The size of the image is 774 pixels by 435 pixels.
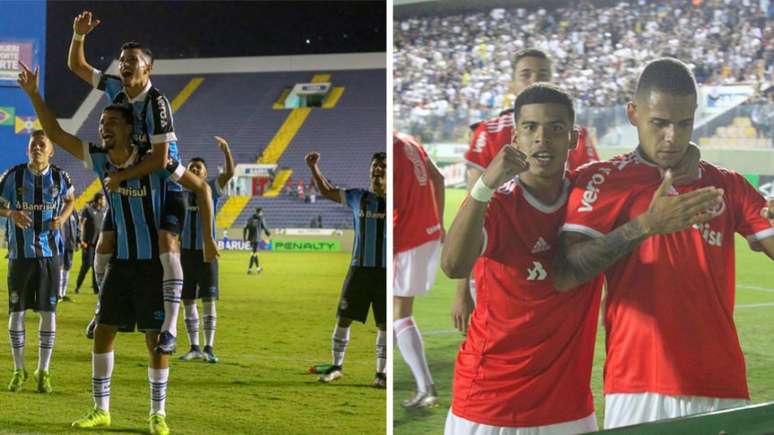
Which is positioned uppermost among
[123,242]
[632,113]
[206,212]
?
[632,113]

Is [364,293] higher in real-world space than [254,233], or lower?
lower

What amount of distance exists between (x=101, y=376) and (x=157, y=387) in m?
0.22

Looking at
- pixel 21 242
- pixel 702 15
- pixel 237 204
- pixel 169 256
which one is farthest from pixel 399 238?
pixel 237 204

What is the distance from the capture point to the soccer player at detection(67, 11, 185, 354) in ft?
12.0

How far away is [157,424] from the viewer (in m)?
3.90

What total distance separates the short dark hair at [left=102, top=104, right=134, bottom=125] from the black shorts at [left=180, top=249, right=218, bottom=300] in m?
0.93

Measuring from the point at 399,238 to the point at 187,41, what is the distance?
2189mm

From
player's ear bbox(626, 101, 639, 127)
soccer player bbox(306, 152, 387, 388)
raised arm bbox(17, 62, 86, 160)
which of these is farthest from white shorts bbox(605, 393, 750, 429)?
raised arm bbox(17, 62, 86, 160)

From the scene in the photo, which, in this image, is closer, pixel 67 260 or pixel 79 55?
pixel 79 55

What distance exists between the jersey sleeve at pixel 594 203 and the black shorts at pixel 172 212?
1514 mm

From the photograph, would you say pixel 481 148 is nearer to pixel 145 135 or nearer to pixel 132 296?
pixel 145 135

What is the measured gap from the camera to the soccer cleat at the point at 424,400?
119 inches

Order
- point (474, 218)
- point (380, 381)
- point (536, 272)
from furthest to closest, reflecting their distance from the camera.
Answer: point (380, 381)
point (536, 272)
point (474, 218)

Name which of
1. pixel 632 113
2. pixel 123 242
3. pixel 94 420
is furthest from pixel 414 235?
pixel 94 420
